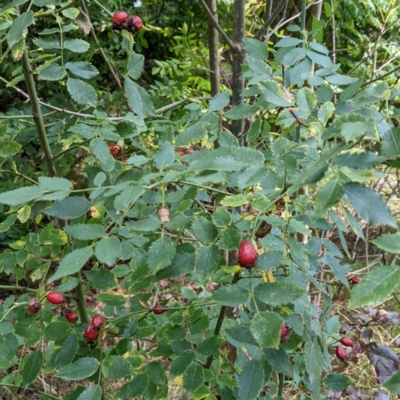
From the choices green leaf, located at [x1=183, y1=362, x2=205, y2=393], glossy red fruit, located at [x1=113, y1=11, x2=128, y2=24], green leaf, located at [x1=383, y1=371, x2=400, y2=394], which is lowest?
green leaf, located at [x1=183, y1=362, x2=205, y2=393]

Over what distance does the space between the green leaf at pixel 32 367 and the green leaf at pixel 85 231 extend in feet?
1.42

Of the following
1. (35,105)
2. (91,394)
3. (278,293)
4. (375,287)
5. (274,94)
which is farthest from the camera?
(35,105)

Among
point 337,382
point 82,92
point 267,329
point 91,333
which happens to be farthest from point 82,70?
point 337,382

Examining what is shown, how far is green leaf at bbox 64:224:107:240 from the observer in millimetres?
527

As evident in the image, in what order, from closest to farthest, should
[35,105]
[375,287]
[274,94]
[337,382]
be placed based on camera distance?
[375,287] → [274,94] → [35,105] → [337,382]

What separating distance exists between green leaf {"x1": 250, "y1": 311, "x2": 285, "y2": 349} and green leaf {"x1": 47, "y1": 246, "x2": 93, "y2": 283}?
0.72ft

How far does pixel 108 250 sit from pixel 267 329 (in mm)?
220

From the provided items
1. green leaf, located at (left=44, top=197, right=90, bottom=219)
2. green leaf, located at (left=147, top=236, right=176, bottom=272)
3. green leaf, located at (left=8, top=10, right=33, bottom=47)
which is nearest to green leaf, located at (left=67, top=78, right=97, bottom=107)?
green leaf, located at (left=8, top=10, right=33, bottom=47)

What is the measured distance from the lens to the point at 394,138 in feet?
1.49

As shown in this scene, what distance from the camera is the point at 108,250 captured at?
0.52m

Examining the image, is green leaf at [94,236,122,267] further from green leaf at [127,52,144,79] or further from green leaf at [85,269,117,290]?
green leaf at [127,52,144,79]

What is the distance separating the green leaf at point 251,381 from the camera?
528 millimetres

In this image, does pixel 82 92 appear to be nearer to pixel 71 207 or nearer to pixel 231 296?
pixel 71 207

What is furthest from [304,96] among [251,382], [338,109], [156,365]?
[156,365]
